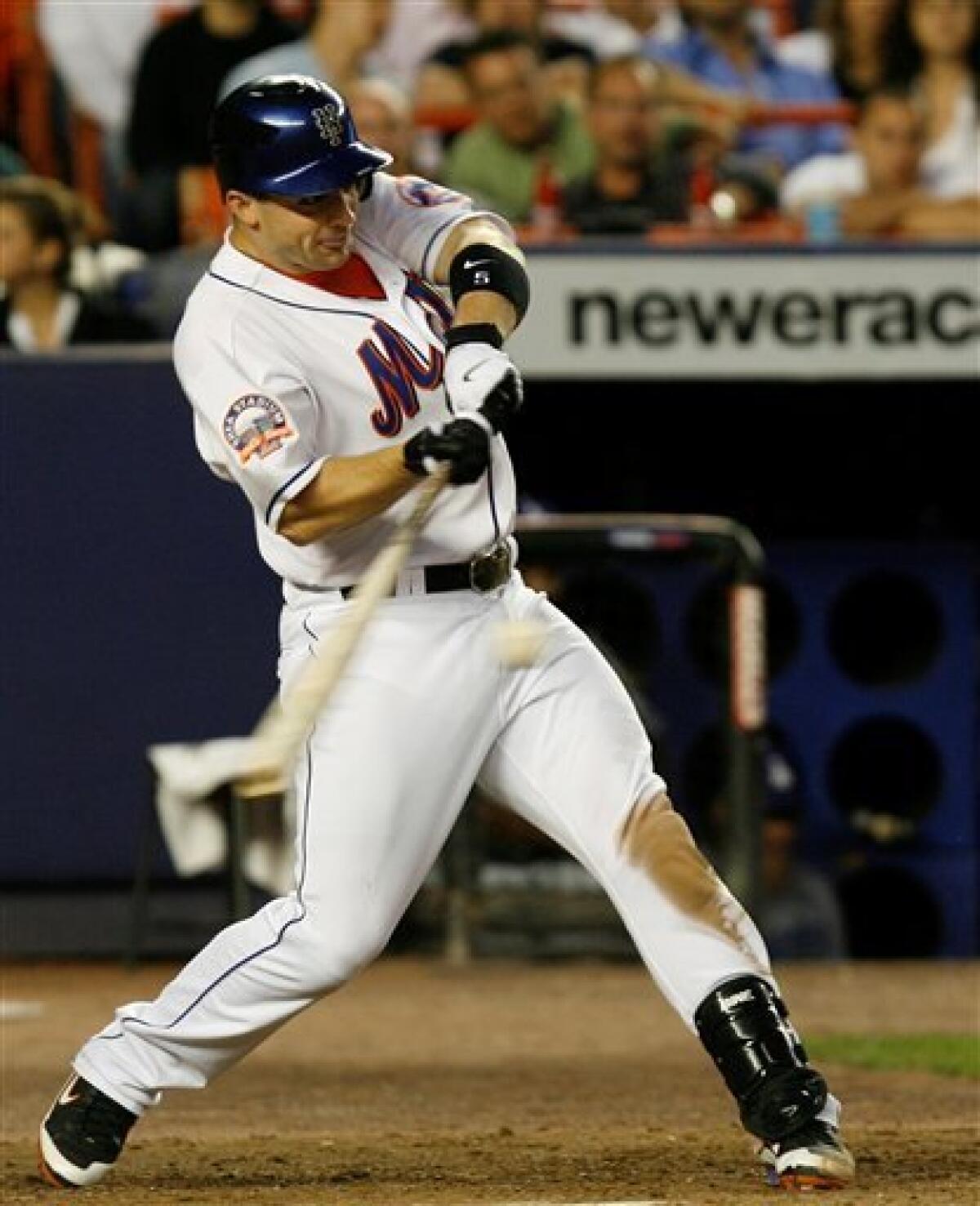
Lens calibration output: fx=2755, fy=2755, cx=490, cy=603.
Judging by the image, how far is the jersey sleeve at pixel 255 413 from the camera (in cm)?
441

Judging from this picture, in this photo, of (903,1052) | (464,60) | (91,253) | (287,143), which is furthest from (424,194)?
(464,60)

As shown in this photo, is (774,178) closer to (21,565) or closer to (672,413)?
(672,413)

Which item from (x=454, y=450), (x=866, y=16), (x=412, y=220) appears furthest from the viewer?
(x=866, y=16)

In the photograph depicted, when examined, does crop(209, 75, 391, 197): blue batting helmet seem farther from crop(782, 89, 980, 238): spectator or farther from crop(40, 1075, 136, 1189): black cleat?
crop(782, 89, 980, 238): spectator

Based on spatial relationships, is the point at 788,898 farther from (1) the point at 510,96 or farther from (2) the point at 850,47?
(2) the point at 850,47

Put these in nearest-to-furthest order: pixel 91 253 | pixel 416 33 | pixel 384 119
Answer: pixel 384 119 → pixel 91 253 → pixel 416 33

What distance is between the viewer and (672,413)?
10.0 metres

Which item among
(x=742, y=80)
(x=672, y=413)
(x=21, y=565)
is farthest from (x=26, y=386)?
(x=742, y=80)

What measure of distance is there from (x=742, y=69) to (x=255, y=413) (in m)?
6.66

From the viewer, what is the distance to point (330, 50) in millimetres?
9648

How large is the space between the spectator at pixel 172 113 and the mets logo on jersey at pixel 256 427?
17.2 feet

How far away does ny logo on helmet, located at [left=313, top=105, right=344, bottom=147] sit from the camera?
454 centimetres

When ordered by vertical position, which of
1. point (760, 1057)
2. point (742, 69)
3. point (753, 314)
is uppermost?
point (742, 69)

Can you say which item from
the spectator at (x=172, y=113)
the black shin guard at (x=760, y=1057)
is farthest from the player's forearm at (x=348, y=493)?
the spectator at (x=172, y=113)
